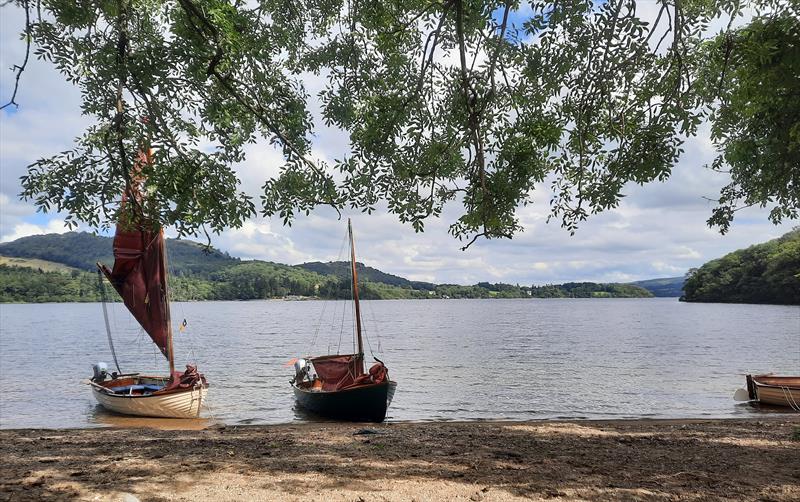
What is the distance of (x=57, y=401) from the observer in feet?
77.0

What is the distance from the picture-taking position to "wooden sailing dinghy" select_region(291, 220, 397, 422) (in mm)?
17906

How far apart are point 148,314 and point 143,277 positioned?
4.84ft

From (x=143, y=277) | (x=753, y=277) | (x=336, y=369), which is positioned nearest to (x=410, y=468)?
(x=336, y=369)

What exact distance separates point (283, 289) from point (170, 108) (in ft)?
527

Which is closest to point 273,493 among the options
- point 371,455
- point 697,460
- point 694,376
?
point 371,455

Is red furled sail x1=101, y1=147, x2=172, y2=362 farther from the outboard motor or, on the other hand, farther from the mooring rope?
the mooring rope

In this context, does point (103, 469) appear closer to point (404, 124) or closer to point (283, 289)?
point (404, 124)

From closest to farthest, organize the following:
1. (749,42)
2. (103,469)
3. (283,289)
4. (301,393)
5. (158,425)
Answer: (749,42)
(103,469)
(158,425)
(301,393)
(283,289)

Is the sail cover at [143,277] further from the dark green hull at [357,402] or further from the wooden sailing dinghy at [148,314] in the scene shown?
the dark green hull at [357,402]

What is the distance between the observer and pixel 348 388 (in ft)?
59.5

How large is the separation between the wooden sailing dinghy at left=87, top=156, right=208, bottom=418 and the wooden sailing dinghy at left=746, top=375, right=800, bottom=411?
20.4 metres

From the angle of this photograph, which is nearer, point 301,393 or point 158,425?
point 158,425

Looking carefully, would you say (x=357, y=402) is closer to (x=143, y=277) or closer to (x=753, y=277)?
(x=143, y=277)

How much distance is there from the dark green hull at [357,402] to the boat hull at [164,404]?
4.08 meters
